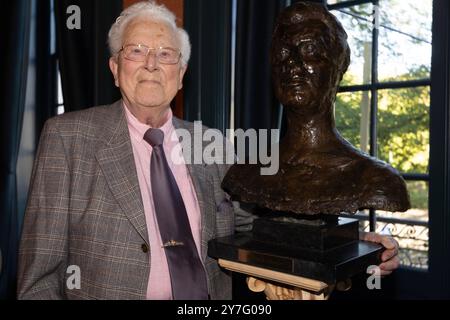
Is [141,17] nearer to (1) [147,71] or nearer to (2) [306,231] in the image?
(1) [147,71]

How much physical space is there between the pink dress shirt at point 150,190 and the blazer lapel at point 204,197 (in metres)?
0.02

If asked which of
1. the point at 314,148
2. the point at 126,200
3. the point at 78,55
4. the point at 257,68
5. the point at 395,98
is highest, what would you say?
the point at 78,55

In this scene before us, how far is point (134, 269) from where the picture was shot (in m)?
1.48

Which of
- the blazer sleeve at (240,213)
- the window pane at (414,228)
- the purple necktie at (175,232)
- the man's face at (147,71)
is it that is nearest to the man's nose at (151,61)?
the man's face at (147,71)

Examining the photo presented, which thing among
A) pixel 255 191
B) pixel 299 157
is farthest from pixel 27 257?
pixel 299 157

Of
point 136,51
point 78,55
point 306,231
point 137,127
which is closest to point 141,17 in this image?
point 136,51

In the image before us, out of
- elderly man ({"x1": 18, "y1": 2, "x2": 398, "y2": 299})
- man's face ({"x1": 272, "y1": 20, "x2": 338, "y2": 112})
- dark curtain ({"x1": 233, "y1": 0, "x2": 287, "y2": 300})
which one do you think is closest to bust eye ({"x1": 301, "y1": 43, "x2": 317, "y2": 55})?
man's face ({"x1": 272, "y1": 20, "x2": 338, "y2": 112})

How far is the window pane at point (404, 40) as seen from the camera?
7.01 ft

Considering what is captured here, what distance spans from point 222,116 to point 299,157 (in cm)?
106

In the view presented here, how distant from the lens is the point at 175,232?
1.54 meters

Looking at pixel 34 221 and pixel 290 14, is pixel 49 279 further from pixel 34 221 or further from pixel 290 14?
pixel 290 14

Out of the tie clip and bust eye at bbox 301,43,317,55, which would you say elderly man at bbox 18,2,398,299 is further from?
bust eye at bbox 301,43,317,55
